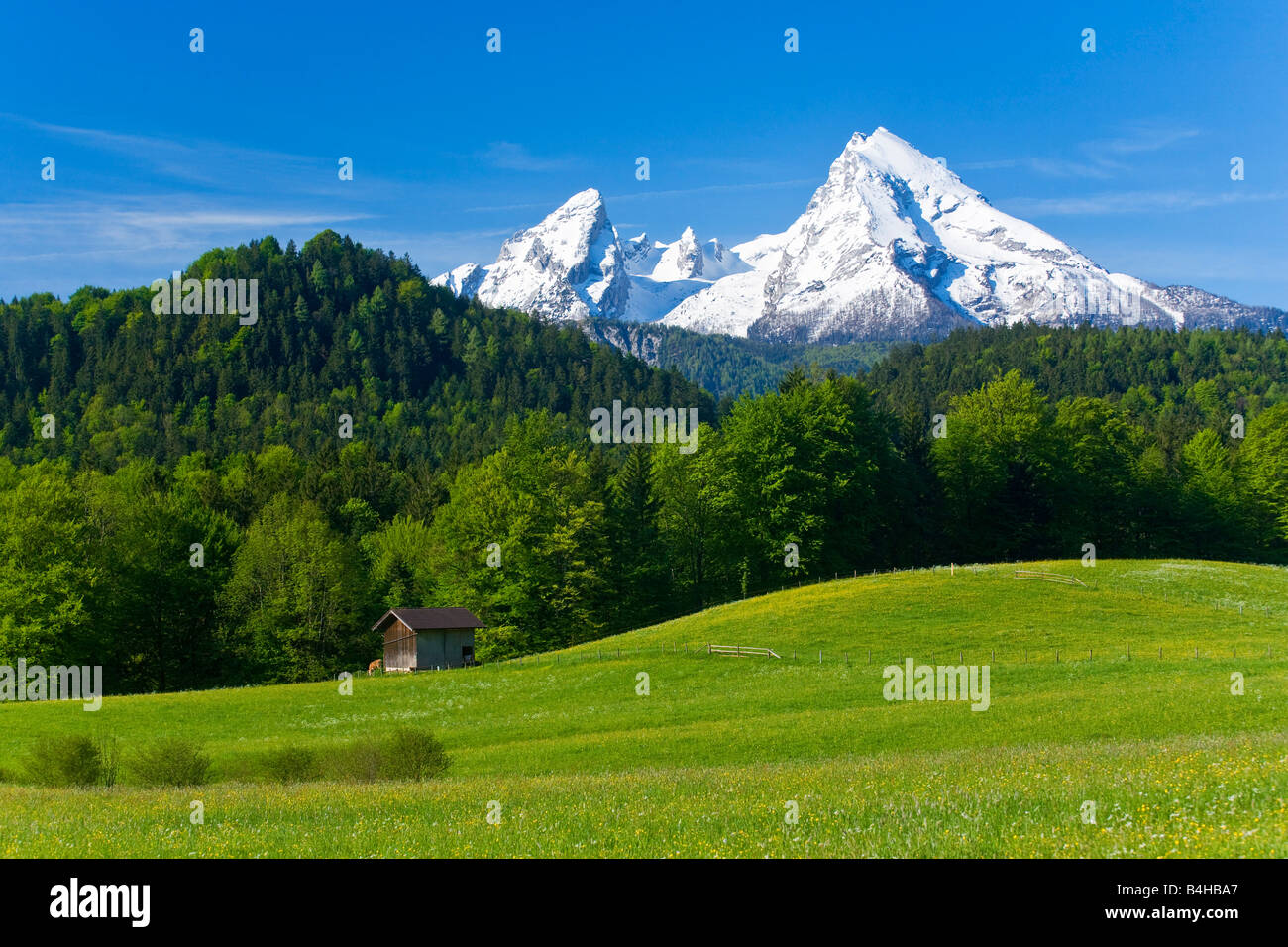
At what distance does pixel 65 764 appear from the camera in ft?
97.7

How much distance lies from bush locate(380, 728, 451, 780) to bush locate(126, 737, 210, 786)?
19.2 feet

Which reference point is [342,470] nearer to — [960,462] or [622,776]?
[960,462]

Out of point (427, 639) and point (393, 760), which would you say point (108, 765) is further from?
point (427, 639)

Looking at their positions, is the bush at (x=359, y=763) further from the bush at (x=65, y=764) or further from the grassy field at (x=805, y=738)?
the bush at (x=65, y=764)

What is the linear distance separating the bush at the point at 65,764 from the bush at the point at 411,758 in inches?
378

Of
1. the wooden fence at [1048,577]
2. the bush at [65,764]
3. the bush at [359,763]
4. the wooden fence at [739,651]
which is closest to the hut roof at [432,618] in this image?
the wooden fence at [739,651]

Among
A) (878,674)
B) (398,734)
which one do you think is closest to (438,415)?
(878,674)

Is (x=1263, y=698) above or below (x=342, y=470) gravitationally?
below

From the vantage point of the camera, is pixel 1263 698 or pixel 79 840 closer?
pixel 79 840

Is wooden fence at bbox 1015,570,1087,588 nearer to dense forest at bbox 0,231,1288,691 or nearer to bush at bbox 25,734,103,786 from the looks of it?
dense forest at bbox 0,231,1288,691

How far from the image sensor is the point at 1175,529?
348ft

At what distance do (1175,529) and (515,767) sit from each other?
315 feet

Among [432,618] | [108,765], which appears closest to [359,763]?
[108,765]

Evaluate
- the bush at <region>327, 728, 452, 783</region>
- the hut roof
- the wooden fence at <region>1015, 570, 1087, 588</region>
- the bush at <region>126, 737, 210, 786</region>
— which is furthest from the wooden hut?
the wooden fence at <region>1015, 570, 1087, 588</region>
